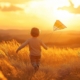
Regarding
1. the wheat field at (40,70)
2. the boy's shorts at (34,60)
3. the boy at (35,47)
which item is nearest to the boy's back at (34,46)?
the boy at (35,47)

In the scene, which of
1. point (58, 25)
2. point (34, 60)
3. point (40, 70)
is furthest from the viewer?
point (58, 25)

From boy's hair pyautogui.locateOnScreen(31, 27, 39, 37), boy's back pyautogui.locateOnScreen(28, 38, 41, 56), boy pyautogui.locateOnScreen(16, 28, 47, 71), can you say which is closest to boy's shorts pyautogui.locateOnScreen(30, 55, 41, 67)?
boy pyautogui.locateOnScreen(16, 28, 47, 71)

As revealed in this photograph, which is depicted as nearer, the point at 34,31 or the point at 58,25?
the point at 34,31

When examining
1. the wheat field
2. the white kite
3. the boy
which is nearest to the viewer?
the wheat field

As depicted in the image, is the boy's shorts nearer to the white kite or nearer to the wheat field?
the wheat field

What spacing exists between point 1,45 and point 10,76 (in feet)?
12.7

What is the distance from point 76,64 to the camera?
10.8 m

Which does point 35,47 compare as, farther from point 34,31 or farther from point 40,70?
point 40,70

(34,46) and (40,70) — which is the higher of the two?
(34,46)

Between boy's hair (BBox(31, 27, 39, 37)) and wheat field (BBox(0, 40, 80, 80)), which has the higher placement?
boy's hair (BBox(31, 27, 39, 37))

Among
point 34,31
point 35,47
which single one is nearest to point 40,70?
point 35,47

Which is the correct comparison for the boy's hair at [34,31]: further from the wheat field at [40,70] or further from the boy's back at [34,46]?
the wheat field at [40,70]

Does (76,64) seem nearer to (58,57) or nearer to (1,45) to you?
(58,57)

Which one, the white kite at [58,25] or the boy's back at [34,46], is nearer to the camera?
the boy's back at [34,46]
